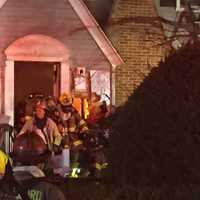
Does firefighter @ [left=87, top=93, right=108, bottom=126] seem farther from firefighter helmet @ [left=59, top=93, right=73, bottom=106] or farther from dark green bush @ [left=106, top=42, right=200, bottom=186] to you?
dark green bush @ [left=106, top=42, right=200, bottom=186]

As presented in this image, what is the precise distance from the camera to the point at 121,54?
2234 centimetres

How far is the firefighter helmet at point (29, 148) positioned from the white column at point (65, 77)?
5276 millimetres

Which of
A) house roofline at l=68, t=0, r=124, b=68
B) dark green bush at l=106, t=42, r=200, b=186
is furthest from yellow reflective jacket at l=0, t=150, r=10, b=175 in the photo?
house roofline at l=68, t=0, r=124, b=68

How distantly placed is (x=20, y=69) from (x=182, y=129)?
14.0 m

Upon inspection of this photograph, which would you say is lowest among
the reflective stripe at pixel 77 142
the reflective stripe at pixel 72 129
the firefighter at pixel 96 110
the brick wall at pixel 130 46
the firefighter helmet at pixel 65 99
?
the reflective stripe at pixel 77 142

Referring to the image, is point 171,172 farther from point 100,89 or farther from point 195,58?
point 100,89

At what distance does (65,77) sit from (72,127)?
2.44 meters

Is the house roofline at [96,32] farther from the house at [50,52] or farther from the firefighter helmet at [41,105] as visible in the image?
the firefighter helmet at [41,105]

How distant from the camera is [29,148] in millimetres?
12445

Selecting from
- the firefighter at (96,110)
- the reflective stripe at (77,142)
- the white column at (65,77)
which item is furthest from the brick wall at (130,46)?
the reflective stripe at (77,142)

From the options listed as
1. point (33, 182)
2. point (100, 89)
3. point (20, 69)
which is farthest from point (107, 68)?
point (33, 182)

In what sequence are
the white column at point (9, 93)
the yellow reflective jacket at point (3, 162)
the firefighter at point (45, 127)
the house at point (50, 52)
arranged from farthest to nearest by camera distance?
1. the house at point (50, 52)
2. the white column at point (9, 93)
3. the firefighter at point (45, 127)
4. the yellow reflective jacket at point (3, 162)

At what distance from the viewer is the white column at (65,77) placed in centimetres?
2042

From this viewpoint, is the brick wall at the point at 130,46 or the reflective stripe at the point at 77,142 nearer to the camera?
the reflective stripe at the point at 77,142
